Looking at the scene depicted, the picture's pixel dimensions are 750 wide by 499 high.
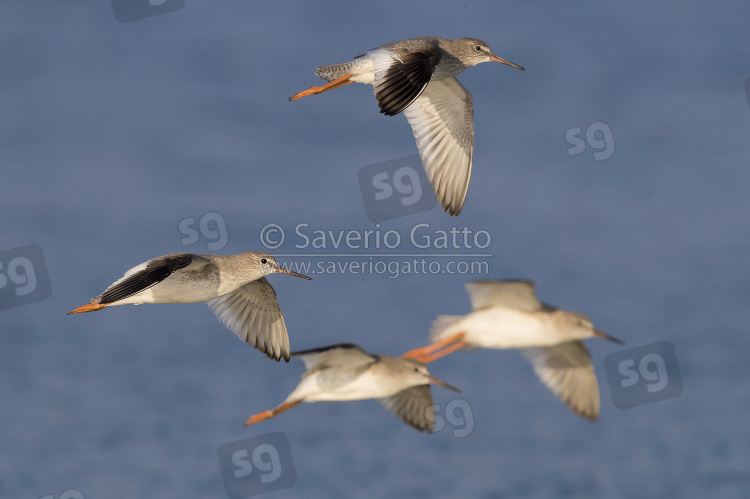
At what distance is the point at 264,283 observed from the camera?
13.3 m

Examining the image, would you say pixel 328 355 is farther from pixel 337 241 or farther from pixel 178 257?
pixel 337 241

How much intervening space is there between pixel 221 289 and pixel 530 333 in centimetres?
348

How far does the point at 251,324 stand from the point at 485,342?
343 cm

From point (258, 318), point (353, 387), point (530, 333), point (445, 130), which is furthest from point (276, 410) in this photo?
point (445, 130)

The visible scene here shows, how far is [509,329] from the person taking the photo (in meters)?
10.7

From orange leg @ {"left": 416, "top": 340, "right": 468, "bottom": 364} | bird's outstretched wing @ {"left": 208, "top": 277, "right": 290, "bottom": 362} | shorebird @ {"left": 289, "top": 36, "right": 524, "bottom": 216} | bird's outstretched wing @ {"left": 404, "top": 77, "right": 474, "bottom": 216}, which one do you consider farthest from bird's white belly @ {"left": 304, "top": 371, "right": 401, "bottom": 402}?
bird's outstretched wing @ {"left": 404, "top": 77, "right": 474, "bottom": 216}

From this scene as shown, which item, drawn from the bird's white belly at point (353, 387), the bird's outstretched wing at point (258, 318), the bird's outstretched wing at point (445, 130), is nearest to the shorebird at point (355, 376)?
the bird's white belly at point (353, 387)

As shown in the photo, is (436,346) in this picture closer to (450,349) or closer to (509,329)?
(450,349)

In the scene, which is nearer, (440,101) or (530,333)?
(530,333)

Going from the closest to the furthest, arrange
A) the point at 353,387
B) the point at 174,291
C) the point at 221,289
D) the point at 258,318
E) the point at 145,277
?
the point at 353,387 < the point at 145,277 < the point at 174,291 < the point at 221,289 < the point at 258,318

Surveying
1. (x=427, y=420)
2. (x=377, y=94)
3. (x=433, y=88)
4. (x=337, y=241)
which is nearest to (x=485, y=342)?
(x=427, y=420)

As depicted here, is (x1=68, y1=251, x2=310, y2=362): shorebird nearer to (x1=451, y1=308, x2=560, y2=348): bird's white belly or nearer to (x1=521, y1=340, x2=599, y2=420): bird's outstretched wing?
(x1=451, y1=308, x2=560, y2=348): bird's white belly

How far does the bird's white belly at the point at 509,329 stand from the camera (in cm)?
1070

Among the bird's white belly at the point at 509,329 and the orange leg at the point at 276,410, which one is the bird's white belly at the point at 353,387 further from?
the bird's white belly at the point at 509,329
